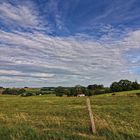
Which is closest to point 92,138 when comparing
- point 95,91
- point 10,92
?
point 95,91

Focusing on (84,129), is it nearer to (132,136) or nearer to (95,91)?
(132,136)

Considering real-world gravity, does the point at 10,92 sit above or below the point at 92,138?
above

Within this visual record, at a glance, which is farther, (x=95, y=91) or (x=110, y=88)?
(x=110, y=88)

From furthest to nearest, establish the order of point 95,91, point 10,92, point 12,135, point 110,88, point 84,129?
1. point 10,92
2. point 110,88
3. point 95,91
4. point 84,129
5. point 12,135

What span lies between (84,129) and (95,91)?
9075cm

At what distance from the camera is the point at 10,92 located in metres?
138

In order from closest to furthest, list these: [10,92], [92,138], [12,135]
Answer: [92,138] < [12,135] < [10,92]

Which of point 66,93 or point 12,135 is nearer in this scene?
point 12,135

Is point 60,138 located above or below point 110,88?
below

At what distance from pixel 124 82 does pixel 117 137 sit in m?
108

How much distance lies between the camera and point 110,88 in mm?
112500

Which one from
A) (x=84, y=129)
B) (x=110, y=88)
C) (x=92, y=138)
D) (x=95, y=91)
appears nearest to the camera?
(x=92, y=138)

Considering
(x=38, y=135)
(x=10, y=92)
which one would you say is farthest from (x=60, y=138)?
(x=10, y=92)

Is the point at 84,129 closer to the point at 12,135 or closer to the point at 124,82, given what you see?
the point at 12,135
